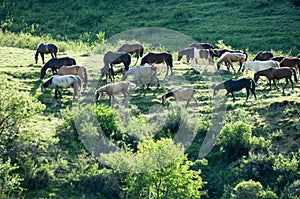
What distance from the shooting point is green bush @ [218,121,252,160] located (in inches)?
1204

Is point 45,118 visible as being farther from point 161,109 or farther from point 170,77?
point 170,77

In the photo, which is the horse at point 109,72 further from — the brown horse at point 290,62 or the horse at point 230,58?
the brown horse at point 290,62

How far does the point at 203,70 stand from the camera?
39.3 metres

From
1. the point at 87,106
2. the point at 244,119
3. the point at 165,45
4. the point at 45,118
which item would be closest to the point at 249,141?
the point at 244,119

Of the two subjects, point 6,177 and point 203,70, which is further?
point 203,70

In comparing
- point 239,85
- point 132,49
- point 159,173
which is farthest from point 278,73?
point 159,173

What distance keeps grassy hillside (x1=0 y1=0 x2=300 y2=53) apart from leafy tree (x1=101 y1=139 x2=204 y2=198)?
2424 cm

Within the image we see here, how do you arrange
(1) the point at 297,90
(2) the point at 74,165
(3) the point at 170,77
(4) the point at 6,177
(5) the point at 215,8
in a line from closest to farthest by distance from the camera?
(4) the point at 6,177 < (2) the point at 74,165 < (1) the point at 297,90 < (3) the point at 170,77 < (5) the point at 215,8

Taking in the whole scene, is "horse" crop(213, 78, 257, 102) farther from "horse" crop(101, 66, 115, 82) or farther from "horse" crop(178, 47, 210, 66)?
"horse" crop(178, 47, 210, 66)

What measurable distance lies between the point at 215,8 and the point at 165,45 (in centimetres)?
1121

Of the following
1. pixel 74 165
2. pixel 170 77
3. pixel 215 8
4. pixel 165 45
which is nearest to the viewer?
pixel 74 165

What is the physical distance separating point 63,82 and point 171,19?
26.7 meters

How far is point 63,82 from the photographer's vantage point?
34.5m

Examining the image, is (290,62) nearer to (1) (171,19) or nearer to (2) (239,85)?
(2) (239,85)
